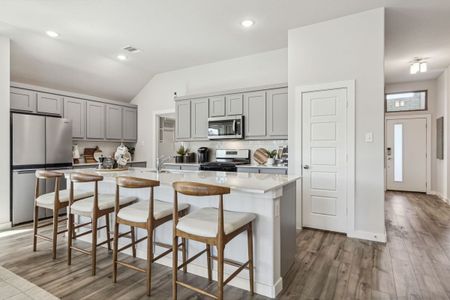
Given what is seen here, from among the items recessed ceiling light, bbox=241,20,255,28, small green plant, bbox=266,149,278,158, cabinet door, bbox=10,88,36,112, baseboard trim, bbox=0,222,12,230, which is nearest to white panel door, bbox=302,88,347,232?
small green plant, bbox=266,149,278,158

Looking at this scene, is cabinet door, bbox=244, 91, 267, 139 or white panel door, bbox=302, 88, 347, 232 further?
cabinet door, bbox=244, 91, 267, 139

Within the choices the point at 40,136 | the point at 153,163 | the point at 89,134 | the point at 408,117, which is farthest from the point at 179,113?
the point at 408,117

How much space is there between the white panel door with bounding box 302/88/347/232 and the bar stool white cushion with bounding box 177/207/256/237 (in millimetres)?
1954

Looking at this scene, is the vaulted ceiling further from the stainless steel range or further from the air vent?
the stainless steel range

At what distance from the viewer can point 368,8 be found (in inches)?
126

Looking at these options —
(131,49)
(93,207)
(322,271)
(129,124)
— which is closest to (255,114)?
(131,49)

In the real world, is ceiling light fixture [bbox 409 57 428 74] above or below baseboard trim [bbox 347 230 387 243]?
above

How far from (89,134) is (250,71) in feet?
12.1

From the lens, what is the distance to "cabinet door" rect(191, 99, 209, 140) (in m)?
5.20

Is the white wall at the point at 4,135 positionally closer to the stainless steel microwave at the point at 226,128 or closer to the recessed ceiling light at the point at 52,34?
the recessed ceiling light at the point at 52,34

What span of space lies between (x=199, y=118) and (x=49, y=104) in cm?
284

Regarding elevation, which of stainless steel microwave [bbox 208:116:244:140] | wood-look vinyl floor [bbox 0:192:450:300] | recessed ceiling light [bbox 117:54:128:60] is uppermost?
recessed ceiling light [bbox 117:54:128:60]

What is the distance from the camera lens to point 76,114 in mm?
5297

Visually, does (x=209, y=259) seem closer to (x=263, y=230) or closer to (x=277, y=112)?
(x=263, y=230)
